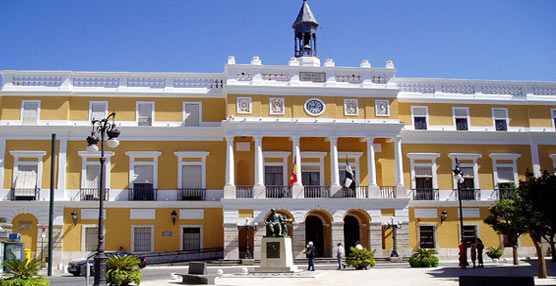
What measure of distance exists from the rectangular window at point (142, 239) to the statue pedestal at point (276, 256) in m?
11.5

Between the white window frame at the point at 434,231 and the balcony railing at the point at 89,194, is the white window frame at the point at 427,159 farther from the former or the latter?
the balcony railing at the point at 89,194

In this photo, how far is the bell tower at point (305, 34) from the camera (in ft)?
124

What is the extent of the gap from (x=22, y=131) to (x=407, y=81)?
76.7ft

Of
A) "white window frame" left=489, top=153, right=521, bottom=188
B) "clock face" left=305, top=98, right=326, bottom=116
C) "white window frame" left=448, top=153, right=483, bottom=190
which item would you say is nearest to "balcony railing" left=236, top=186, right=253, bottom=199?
"clock face" left=305, top=98, right=326, bottom=116

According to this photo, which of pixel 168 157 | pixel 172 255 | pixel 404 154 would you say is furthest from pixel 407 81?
pixel 172 255

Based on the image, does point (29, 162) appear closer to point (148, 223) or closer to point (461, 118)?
point (148, 223)

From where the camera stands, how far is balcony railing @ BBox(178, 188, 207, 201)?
115ft

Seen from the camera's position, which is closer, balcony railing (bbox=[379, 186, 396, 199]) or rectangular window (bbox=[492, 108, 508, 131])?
balcony railing (bbox=[379, 186, 396, 199])

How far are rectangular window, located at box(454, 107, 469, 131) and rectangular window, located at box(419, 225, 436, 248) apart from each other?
681cm

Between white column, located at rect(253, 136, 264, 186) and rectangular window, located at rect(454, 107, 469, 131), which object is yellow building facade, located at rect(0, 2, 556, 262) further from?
rectangular window, located at rect(454, 107, 469, 131)

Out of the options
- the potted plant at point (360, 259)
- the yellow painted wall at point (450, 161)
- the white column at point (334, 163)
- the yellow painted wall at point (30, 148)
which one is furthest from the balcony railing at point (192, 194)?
the yellow painted wall at point (450, 161)

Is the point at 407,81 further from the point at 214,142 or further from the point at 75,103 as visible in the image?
the point at 75,103

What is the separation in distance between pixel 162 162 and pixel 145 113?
125 inches

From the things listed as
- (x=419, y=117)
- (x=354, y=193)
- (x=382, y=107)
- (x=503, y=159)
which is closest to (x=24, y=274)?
(x=354, y=193)
